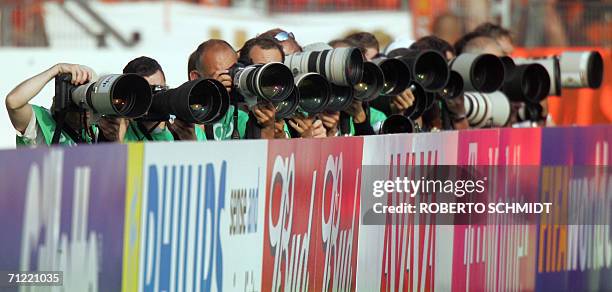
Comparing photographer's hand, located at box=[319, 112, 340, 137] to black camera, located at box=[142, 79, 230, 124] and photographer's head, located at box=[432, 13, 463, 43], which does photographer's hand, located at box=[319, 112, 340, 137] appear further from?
photographer's head, located at box=[432, 13, 463, 43]

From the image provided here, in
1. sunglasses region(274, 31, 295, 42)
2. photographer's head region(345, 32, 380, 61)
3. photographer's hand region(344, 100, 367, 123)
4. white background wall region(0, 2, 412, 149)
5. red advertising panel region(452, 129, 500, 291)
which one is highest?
white background wall region(0, 2, 412, 149)

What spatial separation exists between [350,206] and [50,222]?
228 cm

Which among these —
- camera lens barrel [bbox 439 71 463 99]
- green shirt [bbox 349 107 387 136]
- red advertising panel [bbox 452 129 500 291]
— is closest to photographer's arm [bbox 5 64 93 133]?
red advertising panel [bbox 452 129 500 291]

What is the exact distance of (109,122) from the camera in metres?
6.52

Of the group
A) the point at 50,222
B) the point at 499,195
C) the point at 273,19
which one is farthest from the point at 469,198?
the point at 273,19

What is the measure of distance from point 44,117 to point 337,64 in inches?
66.6

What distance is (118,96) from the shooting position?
6.10 meters

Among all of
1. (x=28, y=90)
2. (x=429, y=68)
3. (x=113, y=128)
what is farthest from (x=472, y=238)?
(x=28, y=90)

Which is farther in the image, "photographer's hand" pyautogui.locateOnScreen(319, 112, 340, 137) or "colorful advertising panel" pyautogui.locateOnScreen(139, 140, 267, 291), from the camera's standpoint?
"photographer's hand" pyautogui.locateOnScreen(319, 112, 340, 137)

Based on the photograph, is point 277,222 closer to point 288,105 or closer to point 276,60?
point 288,105

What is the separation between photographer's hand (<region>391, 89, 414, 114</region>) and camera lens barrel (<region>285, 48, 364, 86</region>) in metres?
0.99

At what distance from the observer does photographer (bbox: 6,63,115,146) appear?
6.18 metres

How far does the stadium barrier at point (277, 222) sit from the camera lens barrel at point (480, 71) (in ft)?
2.10

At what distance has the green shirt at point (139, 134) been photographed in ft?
22.4
